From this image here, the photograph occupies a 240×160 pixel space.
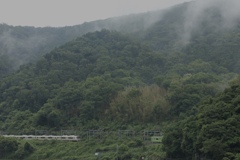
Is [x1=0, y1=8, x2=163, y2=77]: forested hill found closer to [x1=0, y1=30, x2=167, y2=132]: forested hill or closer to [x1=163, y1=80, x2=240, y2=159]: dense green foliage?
[x1=0, y1=30, x2=167, y2=132]: forested hill

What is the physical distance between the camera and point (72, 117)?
51219 millimetres

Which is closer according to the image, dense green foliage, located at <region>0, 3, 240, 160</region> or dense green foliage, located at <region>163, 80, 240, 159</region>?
dense green foliage, located at <region>163, 80, 240, 159</region>

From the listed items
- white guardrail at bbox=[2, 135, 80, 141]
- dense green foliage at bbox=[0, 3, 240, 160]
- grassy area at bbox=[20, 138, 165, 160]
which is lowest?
grassy area at bbox=[20, 138, 165, 160]

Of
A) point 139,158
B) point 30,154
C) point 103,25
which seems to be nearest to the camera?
point 139,158

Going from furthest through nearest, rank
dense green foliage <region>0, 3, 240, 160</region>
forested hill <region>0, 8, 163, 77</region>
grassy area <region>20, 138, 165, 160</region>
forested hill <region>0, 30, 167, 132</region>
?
forested hill <region>0, 8, 163, 77</region> → forested hill <region>0, 30, 167, 132</region> → grassy area <region>20, 138, 165, 160</region> → dense green foliage <region>0, 3, 240, 160</region>

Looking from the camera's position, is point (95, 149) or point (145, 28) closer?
point (95, 149)

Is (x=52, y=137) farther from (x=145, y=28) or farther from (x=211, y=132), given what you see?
(x=145, y=28)

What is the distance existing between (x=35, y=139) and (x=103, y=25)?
68767 mm

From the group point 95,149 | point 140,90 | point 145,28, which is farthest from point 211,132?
point 145,28

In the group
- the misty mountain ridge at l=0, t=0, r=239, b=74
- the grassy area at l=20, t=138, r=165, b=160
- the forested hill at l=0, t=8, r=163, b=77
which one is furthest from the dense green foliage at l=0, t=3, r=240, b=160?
the forested hill at l=0, t=8, r=163, b=77

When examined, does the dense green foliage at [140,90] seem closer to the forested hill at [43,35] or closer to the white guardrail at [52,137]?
the white guardrail at [52,137]

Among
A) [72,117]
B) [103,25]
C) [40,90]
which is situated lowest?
[72,117]

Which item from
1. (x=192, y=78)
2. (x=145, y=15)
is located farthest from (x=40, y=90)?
(x=145, y=15)

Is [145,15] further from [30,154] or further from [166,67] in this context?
[30,154]
